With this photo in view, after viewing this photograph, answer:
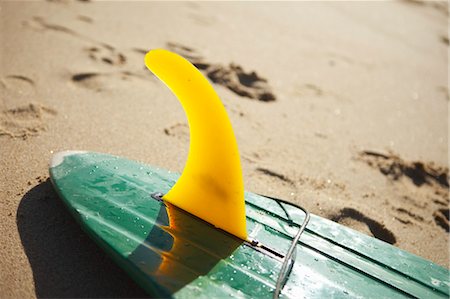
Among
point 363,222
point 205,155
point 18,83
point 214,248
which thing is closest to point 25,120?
point 18,83

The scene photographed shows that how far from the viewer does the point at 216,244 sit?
112cm

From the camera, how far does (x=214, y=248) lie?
1102 millimetres

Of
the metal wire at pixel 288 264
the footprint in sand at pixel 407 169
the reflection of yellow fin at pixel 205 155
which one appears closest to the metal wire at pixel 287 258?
the metal wire at pixel 288 264

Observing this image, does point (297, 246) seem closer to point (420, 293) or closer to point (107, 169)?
point (420, 293)

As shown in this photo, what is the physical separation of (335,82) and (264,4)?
131 cm

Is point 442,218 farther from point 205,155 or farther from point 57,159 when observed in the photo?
point 57,159

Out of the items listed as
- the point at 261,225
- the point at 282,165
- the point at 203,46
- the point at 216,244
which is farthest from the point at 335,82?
the point at 216,244

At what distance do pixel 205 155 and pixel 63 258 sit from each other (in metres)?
0.49

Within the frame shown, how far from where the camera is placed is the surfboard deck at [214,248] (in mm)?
1011

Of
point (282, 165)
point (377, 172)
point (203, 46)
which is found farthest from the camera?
point (203, 46)

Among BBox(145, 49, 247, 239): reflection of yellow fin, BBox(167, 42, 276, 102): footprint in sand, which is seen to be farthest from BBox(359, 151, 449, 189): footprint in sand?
BBox(145, 49, 247, 239): reflection of yellow fin

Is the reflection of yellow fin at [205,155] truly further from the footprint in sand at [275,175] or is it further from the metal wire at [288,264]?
the footprint in sand at [275,175]

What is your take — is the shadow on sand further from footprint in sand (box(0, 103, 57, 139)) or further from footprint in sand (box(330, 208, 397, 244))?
footprint in sand (box(330, 208, 397, 244))

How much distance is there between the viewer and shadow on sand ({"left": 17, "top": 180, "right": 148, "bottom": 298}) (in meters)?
1.04
